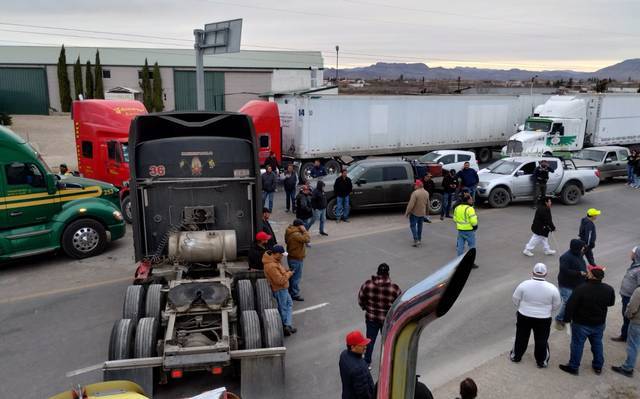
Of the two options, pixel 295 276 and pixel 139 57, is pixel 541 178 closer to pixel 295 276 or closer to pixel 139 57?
pixel 295 276

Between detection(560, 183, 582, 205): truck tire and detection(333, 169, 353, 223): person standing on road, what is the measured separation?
7604 millimetres

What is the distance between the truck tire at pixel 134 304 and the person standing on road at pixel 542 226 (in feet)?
27.8

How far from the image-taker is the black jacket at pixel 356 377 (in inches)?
204

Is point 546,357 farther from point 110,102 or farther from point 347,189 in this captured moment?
point 110,102

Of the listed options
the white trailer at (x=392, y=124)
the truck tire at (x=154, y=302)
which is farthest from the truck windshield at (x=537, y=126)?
the truck tire at (x=154, y=302)

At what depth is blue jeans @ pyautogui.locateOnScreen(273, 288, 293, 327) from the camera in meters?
8.11

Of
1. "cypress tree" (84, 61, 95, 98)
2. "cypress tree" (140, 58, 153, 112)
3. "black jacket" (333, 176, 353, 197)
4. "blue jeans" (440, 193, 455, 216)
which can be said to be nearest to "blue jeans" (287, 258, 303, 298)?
"black jacket" (333, 176, 353, 197)

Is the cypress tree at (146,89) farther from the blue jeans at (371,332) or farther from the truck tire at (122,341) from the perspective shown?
the blue jeans at (371,332)

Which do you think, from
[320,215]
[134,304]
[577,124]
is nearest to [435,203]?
[320,215]

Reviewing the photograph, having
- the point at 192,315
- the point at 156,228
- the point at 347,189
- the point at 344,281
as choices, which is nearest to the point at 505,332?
the point at 344,281

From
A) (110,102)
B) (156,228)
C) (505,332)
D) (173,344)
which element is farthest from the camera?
(110,102)

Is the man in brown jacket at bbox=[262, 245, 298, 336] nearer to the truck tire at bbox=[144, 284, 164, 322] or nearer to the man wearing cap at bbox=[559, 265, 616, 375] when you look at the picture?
the truck tire at bbox=[144, 284, 164, 322]

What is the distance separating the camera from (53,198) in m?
11.7

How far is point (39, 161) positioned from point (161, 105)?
113 feet
